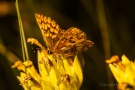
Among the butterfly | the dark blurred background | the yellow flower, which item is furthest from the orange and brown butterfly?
the dark blurred background

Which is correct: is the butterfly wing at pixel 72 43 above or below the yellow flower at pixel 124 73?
above

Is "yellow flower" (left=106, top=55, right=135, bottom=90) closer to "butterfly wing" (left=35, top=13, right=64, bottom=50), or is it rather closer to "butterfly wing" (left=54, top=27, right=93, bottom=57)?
"butterfly wing" (left=54, top=27, right=93, bottom=57)

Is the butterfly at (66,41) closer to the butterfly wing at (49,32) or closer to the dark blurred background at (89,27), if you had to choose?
the butterfly wing at (49,32)

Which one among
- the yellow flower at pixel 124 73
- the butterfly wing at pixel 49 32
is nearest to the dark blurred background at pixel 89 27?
the butterfly wing at pixel 49 32

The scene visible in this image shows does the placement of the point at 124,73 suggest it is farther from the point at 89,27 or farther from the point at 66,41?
the point at 89,27

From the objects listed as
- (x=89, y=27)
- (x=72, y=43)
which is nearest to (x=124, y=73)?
(x=72, y=43)

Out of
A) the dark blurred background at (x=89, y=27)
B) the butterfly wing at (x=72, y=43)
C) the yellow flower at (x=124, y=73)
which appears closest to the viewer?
the yellow flower at (x=124, y=73)
